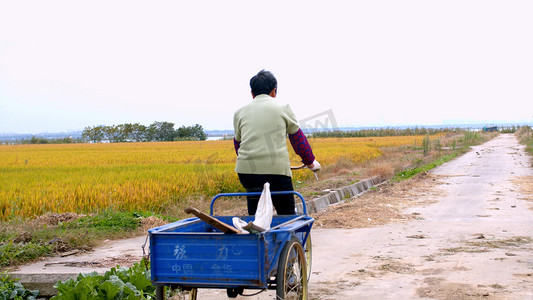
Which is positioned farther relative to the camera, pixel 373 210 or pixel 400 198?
pixel 400 198

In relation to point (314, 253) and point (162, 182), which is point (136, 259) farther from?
point (162, 182)

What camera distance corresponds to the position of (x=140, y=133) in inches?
3319

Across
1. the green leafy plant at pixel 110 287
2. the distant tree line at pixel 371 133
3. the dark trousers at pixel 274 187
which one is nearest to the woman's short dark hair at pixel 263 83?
the dark trousers at pixel 274 187

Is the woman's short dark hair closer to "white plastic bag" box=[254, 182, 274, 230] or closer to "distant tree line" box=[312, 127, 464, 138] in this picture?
"white plastic bag" box=[254, 182, 274, 230]

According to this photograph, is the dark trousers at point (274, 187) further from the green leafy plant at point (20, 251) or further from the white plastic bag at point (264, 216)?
the green leafy plant at point (20, 251)

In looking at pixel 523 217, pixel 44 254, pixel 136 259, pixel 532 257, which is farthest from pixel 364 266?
pixel 523 217

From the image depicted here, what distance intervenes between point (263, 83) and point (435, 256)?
2.98 meters

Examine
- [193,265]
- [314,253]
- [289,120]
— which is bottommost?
[314,253]

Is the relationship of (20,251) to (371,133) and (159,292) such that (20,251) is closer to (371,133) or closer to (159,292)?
(159,292)

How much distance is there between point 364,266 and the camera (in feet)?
19.0

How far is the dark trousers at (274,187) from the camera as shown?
4.59 m

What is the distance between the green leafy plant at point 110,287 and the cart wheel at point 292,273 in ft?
3.91

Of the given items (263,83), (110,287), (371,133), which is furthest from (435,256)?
(371,133)

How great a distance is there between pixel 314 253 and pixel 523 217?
4178mm
